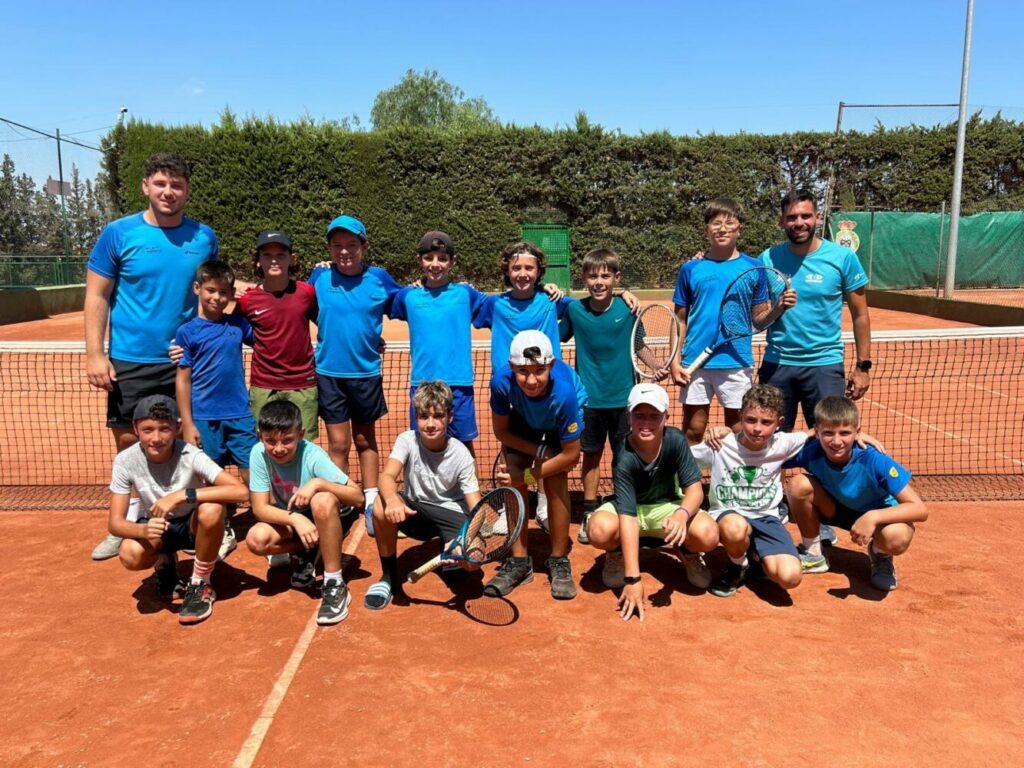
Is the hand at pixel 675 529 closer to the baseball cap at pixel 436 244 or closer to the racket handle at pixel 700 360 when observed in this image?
the racket handle at pixel 700 360

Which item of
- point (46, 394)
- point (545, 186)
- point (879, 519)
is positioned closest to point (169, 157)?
point (879, 519)

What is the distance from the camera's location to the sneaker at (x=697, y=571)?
11.4 ft

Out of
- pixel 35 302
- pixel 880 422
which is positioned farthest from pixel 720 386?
pixel 35 302

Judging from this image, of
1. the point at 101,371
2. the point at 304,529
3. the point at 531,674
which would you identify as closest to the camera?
the point at 531,674

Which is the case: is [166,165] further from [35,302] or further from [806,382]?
[35,302]

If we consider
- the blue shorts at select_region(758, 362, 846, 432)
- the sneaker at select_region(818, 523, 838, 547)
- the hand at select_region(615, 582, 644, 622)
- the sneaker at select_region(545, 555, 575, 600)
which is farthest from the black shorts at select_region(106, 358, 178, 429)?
the sneaker at select_region(818, 523, 838, 547)

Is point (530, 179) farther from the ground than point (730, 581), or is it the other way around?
point (530, 179)

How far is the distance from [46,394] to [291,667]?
23.8ft

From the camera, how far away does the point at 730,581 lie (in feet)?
11.2

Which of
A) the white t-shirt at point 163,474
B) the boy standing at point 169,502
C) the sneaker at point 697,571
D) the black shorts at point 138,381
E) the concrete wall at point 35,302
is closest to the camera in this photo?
the boy standing at point 169,502

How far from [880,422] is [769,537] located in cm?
408

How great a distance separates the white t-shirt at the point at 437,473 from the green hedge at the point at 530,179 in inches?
626

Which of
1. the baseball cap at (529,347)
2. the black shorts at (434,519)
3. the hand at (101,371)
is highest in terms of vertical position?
the baseball cap at (529,347)

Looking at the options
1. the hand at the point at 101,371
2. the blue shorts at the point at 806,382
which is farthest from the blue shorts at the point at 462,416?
the blue shorts at the point at 806,382
